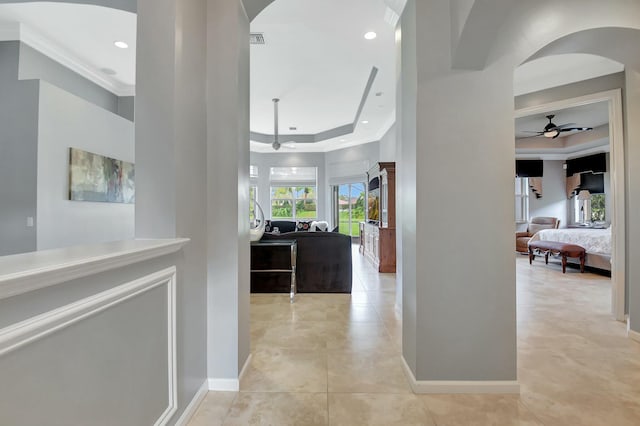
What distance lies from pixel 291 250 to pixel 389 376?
216cm

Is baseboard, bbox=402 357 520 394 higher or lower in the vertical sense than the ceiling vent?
lower

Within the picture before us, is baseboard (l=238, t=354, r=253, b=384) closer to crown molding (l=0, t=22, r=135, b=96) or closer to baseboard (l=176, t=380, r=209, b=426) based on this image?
baseboard (l=176, t=380, r=209, b=426)

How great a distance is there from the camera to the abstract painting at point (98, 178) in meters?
3.99

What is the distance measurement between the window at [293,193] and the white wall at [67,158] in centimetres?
583

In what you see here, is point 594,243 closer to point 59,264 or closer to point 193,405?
point 193,405

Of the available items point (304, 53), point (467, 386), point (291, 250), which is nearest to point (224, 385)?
point (467, 386)

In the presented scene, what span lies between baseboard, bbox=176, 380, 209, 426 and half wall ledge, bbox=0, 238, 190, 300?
934 mm

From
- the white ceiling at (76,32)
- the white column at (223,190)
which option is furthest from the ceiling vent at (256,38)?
the white column at (223,190)

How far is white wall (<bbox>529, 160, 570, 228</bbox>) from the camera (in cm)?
839

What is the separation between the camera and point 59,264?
2.75 ft

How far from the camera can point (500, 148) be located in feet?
6.07

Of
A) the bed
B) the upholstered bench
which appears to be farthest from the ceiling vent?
the bed

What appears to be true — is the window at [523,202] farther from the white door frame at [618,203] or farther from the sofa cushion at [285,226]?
the sofa cushion at [285,226]

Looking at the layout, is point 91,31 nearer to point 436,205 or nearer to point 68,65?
point 68,65
